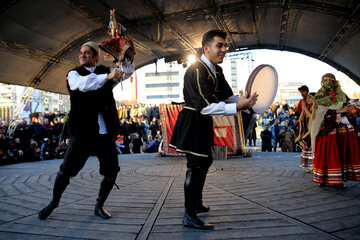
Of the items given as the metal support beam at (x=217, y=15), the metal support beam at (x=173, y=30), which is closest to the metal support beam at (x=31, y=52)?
the metal support beam at (x=173, y=30)

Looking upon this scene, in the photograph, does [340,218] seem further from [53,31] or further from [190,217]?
[53,31]

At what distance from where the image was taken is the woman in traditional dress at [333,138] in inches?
149

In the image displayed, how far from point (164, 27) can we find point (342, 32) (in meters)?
6.47

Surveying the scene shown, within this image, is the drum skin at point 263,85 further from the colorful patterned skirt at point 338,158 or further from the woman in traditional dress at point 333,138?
the colorful patterned skirt at point 338,158

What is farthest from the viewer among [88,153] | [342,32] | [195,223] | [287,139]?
[287,139]

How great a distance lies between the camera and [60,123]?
11.6 m

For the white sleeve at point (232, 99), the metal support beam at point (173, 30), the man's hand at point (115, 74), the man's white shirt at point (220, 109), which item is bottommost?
the man's white shirt at point (220, 109)

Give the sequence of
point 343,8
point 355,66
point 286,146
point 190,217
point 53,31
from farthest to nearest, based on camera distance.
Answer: point 286,146 < point 355,66 < point 53,31 < point 343,8 < point 190,217

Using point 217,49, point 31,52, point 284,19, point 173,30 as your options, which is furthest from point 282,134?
point 31,52

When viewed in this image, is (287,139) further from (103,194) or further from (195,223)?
(103,194)

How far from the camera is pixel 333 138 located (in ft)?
13.0

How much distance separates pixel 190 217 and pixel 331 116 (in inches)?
119

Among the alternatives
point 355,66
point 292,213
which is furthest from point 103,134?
point 355,66

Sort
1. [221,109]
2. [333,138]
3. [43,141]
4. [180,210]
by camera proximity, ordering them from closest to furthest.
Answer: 1. [221,109]
2. [180,210]
3. [333,138]
4. [43,141]
